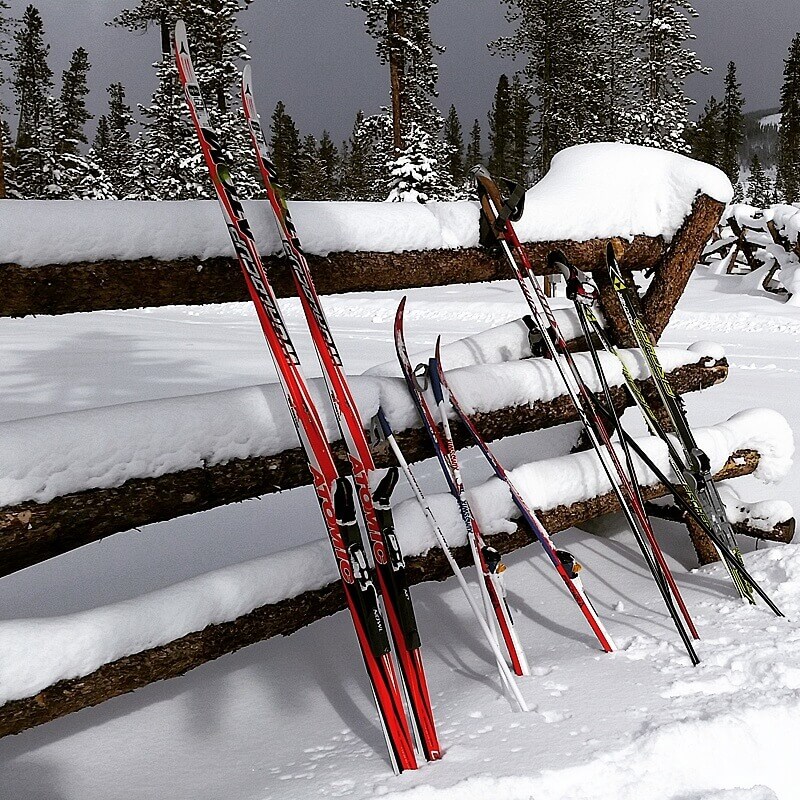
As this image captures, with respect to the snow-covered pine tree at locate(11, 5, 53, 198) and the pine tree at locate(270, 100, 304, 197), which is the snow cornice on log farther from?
the pine tree at locate(270, 100, 304, 197)

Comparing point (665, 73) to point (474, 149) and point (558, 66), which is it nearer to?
point (558, 66)

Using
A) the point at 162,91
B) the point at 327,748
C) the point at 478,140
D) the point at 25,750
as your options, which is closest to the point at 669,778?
the point at 327,748

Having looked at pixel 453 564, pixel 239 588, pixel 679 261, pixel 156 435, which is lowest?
pixel 453 564

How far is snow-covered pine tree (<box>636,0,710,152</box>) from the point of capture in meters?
22.8

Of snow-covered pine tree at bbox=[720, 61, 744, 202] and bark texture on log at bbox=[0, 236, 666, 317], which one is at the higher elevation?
snow-covered pine tree at bbox=[720, 61, 744, 202]

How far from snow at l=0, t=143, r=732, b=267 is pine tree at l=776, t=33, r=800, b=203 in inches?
1866

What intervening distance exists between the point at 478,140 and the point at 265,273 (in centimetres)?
6700

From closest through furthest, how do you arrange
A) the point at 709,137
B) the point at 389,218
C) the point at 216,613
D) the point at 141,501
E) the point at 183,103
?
1. the point at 141,501
2. the point at 216,613
3. the point at 389,218
4. the point at 183,103
5. the point at 709,137

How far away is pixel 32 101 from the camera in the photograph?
32719mm

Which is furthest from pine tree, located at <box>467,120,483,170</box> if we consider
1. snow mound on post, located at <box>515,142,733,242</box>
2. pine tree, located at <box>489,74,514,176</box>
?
snow mound on post, located at <box>515,142,733,242</box>

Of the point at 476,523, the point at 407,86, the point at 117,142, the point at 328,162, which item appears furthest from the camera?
the point at 328,162

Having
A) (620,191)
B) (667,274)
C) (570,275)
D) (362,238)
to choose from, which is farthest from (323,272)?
(667,274)

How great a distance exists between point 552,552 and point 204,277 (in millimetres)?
1411

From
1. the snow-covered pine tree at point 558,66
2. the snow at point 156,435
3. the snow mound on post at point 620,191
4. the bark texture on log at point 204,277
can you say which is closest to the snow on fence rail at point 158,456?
the snow at point 156,435
